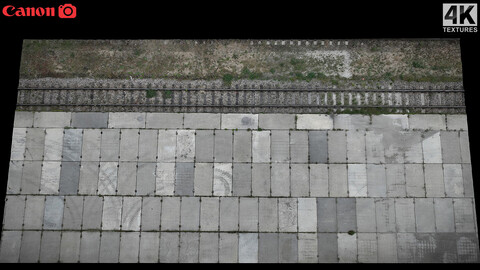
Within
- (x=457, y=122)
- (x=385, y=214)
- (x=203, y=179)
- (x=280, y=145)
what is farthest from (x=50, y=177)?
(x=457, y=122)

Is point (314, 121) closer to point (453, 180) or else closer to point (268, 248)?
point (268, 248)

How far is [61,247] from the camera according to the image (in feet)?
43.9

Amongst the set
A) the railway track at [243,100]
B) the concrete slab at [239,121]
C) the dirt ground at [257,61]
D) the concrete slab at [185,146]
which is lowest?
the concrete slab at [185,146]

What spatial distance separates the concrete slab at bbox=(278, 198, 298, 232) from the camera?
1341 centimetres

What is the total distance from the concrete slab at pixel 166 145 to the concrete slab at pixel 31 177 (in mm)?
5190

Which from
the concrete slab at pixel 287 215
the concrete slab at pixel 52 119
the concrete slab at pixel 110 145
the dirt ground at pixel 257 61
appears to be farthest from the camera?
the dirt ground at pixel 257 61

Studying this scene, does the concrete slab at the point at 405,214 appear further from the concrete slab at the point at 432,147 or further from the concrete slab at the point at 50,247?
the concrete slab at the point at 50,247

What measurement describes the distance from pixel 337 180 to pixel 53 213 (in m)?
12.1

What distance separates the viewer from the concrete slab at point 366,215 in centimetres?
1346

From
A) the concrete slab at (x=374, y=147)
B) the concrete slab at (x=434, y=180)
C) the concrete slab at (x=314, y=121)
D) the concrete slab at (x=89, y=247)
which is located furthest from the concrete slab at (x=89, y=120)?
the concrete slab at (x=434, y=180)

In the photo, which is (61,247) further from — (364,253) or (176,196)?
(364,253)

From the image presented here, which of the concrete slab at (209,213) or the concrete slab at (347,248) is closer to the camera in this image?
the concrete slab at (347,248)

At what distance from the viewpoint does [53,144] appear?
14023 millimetres

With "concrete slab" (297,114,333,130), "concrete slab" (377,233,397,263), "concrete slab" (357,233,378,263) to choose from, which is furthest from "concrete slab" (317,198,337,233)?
"concrete slab" (297,114,333,130)
